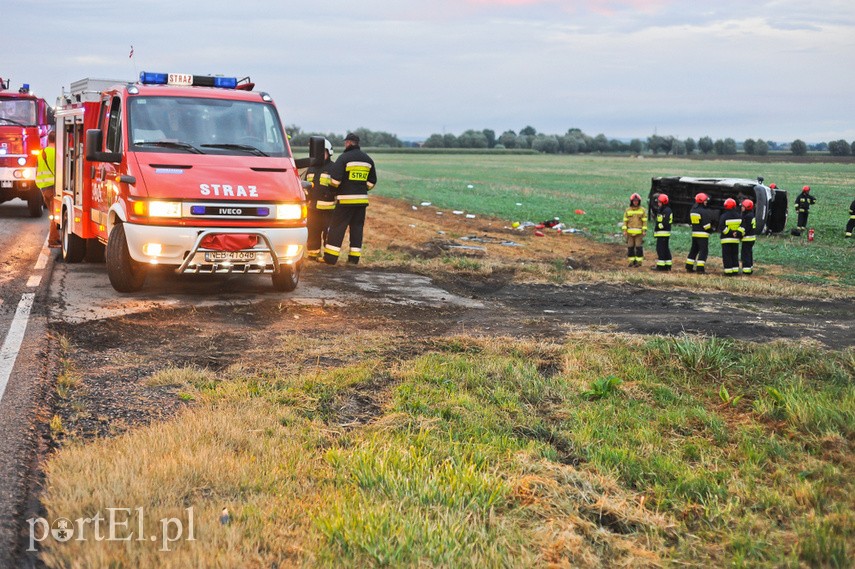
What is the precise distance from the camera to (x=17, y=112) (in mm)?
19203

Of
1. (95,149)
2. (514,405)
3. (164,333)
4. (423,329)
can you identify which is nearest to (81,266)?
(95,149)

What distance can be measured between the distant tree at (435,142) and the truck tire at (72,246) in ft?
396

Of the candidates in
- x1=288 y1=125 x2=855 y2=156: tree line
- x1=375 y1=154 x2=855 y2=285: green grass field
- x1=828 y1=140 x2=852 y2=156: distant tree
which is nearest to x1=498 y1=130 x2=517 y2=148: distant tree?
x1=288 y1=125 x2=855 y2=156: tree line

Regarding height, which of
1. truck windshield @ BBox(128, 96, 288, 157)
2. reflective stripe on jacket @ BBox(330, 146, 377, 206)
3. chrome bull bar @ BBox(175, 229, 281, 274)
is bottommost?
chrome bull bar @ BBox(175, 229, 281, 274)

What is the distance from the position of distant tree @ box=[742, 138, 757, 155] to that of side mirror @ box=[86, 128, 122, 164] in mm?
113954

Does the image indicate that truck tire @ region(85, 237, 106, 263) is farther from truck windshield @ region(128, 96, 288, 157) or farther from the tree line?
the tree line

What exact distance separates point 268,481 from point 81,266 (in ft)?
29.6

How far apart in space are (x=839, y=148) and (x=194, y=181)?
103922 mm

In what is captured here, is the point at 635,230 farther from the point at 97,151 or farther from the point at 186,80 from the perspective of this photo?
the point at 97,151

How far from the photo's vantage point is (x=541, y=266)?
563 inches

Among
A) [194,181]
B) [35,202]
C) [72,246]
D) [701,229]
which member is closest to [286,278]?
[194,181]

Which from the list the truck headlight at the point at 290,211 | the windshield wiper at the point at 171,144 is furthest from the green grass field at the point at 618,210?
the windshield wiper at the point at 171,144

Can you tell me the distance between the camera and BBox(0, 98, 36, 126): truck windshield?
752 inches

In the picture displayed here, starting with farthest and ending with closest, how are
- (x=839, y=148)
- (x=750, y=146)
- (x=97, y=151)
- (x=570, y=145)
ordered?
(x=570, y=145) < (x=750, y=146) < (x=839, y=148) < (x=97, y=151)
